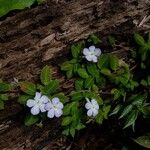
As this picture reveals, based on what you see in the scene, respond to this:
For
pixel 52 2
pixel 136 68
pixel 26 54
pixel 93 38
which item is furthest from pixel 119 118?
pixel 52 2

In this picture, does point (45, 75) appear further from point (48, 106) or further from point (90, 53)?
point (90, 53)

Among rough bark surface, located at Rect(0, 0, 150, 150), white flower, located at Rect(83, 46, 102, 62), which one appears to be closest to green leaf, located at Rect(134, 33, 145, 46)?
rough bark surface, located at Rect(0, 0, 150, 150)

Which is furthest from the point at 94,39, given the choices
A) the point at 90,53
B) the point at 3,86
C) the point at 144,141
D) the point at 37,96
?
the point at 144,141

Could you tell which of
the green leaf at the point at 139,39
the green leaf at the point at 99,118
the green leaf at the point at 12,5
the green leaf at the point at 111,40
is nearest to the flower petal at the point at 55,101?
the green leaf at the point at 99,118

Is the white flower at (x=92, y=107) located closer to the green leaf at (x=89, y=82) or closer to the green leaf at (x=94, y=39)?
the green leaf at (x=89, y=82)

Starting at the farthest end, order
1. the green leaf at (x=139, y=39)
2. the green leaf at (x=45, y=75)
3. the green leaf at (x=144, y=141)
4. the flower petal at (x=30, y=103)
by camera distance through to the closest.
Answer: the green leaf at (x=144, y=141), the green leaf at (x=139, y=39), the green leaf at (x=45, y=75), the flower petal at (x=30, y=103)

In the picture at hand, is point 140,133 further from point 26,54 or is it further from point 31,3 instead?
point 31,3
